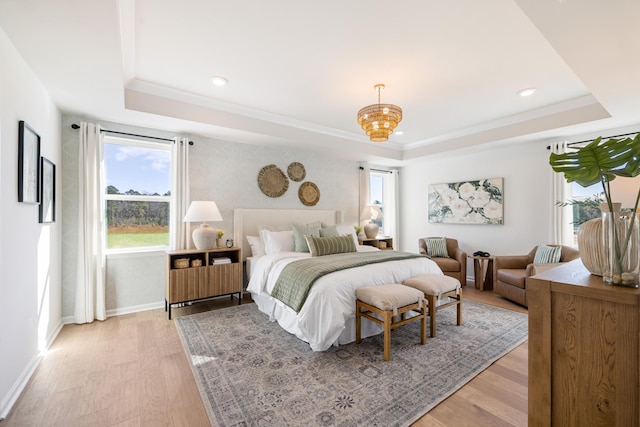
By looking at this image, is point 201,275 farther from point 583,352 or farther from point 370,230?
point 583,352

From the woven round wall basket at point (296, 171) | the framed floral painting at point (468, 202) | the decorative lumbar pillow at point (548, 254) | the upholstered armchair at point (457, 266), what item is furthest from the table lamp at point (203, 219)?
the decorative lumbar pillow at point (548, 254)

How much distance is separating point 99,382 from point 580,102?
5617mm

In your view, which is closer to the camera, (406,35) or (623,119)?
→ (406,35)

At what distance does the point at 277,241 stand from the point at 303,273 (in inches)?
48.9

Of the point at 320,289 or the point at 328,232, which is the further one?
the point at 328,232

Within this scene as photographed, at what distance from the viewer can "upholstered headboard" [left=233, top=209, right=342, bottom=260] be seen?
4238 mm

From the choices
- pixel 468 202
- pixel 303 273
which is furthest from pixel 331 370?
pixel 468 202

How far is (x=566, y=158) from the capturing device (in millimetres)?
1253

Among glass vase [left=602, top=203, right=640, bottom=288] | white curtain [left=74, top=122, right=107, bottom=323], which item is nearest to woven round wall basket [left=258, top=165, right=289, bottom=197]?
white curtain [left=74, top=122, right=107, bottom=323]

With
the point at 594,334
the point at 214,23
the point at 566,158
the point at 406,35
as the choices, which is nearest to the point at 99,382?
the point at 214,23

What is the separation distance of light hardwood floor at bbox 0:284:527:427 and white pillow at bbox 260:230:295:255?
1.54 metres

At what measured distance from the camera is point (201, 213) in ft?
11.6

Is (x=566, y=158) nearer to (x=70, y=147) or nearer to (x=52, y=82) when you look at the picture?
(x=52, y=82)

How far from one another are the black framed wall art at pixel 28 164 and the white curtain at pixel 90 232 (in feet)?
2.89
